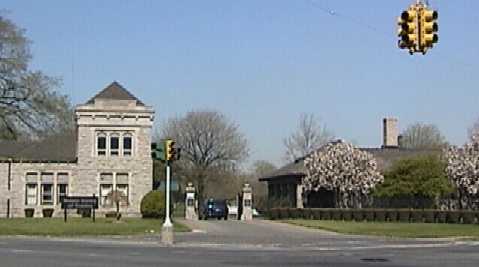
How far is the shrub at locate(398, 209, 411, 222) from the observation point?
66562mm

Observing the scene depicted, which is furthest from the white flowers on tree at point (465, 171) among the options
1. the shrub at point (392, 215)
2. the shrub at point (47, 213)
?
the shrub at point (47, 213)

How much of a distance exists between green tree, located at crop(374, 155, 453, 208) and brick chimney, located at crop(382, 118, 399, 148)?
840 inches

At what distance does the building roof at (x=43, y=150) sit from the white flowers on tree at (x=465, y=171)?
1136 inches

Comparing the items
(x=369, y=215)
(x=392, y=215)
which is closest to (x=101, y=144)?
(x=369, y=215)

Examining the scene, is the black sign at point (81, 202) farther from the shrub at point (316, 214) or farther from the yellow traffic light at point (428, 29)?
the yellow traffic light at point (428, 29)

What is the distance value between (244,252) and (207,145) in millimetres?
70086

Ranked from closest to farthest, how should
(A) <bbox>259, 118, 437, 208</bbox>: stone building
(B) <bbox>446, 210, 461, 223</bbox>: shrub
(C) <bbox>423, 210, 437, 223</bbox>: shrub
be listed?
(B) <bbox>446, 210, 461, 223</bbox>: shrub
(C) <bbox>423, 210, 437, 223</bbox>: shrub
(A) <bbox>259, 118, 437, 208</bbox>: stone building

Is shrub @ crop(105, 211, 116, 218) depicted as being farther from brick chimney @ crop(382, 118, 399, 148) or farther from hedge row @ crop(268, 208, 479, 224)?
brick chimney @ crop(382, 118, 399, 148)

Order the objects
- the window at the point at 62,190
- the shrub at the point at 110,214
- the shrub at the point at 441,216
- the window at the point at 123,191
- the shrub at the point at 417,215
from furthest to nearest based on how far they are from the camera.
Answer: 1. the window at the point at 62,190
2. the window at the point at 123,191
3. the shrub at the point at 110,214
4. the shrub at the point at 417,215
5. the shrub at the point at 441,216

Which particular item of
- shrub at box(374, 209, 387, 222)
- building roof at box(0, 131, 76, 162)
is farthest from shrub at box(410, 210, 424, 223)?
building roof at box(0, 131, 76, 162)

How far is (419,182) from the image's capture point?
6906 cm

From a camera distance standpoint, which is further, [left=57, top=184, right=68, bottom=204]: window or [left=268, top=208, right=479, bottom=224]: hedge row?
[left=57, top=184, right=68, bottom=204]: window

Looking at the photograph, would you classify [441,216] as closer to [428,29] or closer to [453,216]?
[453,216]

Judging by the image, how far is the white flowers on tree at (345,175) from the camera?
241ft
